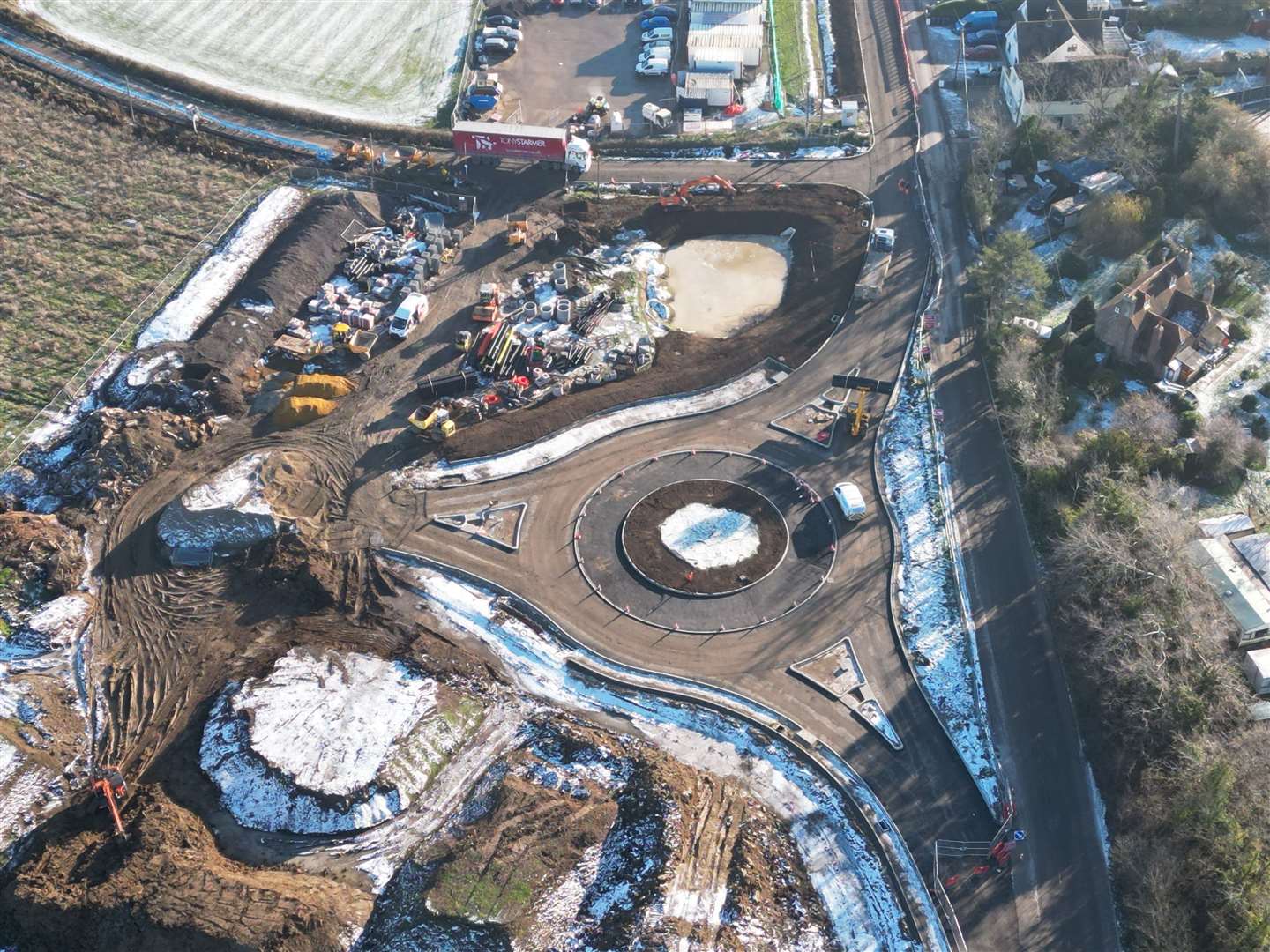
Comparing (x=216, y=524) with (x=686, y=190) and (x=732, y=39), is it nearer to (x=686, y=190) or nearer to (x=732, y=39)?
(x=686, y=190)

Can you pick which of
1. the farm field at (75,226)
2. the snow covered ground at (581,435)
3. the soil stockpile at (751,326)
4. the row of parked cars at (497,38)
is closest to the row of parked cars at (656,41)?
the row of parked cars at (497,38)

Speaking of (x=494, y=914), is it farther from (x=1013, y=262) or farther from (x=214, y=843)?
(x=1013, y=262)


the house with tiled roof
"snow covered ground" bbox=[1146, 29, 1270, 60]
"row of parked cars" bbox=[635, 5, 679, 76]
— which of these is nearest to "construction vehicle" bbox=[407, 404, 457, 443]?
the house with tiled roof

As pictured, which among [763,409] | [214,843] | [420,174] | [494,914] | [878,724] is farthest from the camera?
[420,174]

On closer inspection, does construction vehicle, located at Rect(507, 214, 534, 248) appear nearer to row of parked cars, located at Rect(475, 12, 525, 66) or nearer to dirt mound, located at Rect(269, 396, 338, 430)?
dirt mound, located at Rect(269, 396, 338, 430)

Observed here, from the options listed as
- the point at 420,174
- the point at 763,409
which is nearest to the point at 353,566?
the point at 763,409

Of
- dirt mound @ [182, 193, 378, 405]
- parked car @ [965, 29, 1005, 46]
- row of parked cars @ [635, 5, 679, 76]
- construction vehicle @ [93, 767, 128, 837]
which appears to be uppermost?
row of parked cars @ [635, 5, 679, 76]

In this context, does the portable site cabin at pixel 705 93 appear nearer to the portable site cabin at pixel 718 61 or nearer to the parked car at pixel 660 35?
the portable site cabin at pixel 718 61
